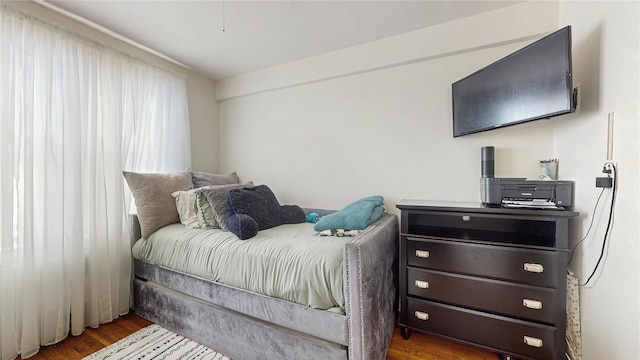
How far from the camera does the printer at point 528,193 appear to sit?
→ 147 cm

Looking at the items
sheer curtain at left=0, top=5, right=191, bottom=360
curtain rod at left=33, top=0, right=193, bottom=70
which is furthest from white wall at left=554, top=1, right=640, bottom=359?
curtain rod at left=33, top=0, right=193, bottom=70

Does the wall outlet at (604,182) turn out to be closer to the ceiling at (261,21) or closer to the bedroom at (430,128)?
the bedroom at (430,128)

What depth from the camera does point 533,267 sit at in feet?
4.57

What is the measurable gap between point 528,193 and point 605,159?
1.34ft

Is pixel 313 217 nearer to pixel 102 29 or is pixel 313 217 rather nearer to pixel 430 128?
pixel 430 128

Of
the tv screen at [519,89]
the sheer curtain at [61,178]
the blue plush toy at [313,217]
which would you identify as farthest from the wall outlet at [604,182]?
the sheer curtain at [61,178]

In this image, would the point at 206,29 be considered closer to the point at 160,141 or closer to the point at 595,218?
the point at 160,141

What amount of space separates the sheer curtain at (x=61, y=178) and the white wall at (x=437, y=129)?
1.30 meters

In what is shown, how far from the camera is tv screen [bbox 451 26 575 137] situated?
4.28 ft

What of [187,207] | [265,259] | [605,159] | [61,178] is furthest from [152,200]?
[605,159]

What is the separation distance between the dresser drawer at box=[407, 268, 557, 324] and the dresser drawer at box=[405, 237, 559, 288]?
0.13 feet

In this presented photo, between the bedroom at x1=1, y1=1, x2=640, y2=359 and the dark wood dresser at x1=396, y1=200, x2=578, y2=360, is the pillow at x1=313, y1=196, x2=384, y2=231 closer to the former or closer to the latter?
the dark wood dresser at x1=396, y1=200, x2=578, y2=360

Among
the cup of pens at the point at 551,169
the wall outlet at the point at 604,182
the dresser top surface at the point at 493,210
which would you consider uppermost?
the cup of pens at the point at 551,169

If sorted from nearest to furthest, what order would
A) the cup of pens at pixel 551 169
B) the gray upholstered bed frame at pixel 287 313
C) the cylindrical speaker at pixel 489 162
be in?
1. the gray upholstered bed frame at pixel 287 313
2. the cup of pens at pixel 551 169
3. the cylindrical speaker at pixel 489 162
